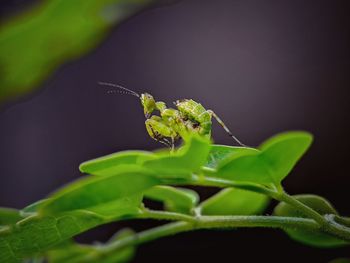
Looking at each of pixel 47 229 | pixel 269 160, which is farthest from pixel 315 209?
pixel 47 229

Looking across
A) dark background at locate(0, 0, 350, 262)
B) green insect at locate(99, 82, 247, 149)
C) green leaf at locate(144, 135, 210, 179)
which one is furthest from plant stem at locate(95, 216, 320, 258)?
dark background at locate(0, 0, 350, 262)

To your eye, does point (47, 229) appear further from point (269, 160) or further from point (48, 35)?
point (48, 35)

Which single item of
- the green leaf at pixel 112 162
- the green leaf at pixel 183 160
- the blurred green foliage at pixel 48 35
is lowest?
the green leaf at pixel 183 160

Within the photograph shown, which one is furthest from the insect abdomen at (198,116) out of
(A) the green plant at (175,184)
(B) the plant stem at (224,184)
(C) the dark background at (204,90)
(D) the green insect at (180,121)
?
(C) the dark background at (204,90)

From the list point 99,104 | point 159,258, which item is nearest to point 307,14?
point 99,104

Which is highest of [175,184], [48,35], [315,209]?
[48,35]

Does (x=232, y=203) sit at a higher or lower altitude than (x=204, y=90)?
lower

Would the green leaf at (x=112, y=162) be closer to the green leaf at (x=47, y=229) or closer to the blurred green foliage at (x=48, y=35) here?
the green leaf at (x=47, y=229)

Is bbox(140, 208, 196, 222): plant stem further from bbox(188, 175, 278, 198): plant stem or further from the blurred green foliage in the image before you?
the blurred green foliage

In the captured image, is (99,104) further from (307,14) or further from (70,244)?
(70,244)
